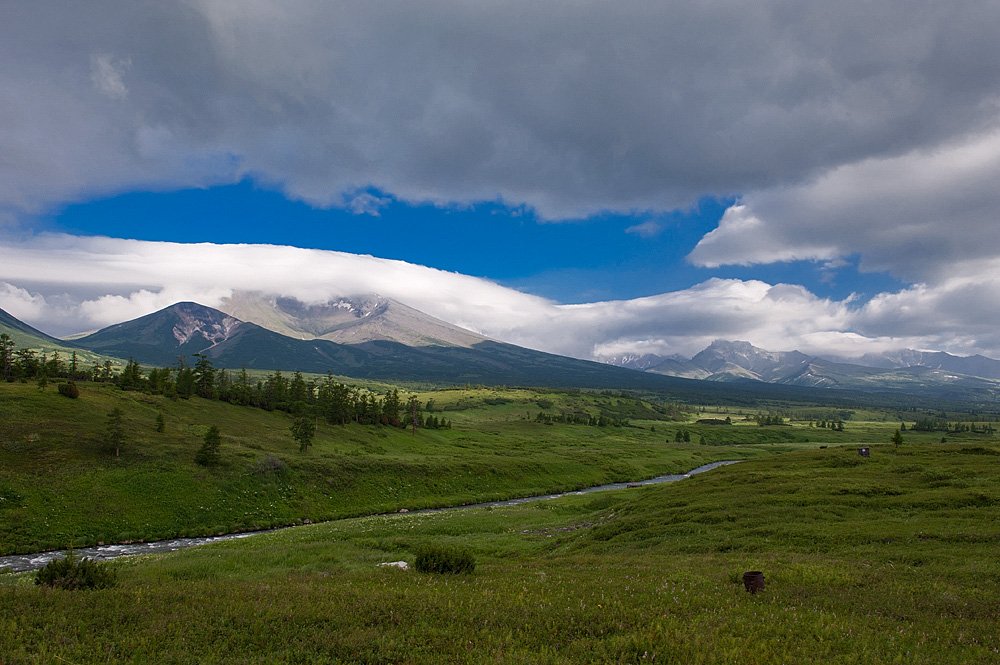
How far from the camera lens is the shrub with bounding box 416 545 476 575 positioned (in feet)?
72.0

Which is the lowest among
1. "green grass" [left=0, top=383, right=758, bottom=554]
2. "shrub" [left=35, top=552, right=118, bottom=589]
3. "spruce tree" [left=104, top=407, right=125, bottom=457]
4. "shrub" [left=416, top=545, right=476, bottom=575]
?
"green grass" [left=0, top=383, right=758, bottom=554]

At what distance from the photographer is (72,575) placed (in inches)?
620

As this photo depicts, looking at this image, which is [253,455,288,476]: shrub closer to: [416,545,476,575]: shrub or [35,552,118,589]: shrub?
[416,545,476,575]: shrub

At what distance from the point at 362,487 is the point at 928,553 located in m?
68.6

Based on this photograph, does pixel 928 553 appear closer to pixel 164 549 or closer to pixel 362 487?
pixel 164 549

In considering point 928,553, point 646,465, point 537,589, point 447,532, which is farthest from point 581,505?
point 646,465

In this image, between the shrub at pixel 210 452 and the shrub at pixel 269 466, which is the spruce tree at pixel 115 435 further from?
the shrub at pixel 269 466

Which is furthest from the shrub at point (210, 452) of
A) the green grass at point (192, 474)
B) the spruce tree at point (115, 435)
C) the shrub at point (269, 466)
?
the spruce tree at point (115, 435)

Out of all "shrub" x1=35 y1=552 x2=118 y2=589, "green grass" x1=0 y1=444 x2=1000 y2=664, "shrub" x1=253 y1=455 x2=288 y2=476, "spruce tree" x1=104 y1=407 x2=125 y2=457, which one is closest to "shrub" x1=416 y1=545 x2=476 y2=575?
"green grass" x1=0 y1=444 x2=1000 y2=664

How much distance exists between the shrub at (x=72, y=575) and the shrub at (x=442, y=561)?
11110 millimetres

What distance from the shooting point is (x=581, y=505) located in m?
65.0

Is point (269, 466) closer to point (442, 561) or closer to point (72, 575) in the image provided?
point (442, 561)

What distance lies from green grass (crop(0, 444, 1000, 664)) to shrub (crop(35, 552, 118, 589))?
0.64 meters

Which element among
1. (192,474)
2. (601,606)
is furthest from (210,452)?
(601,606)
